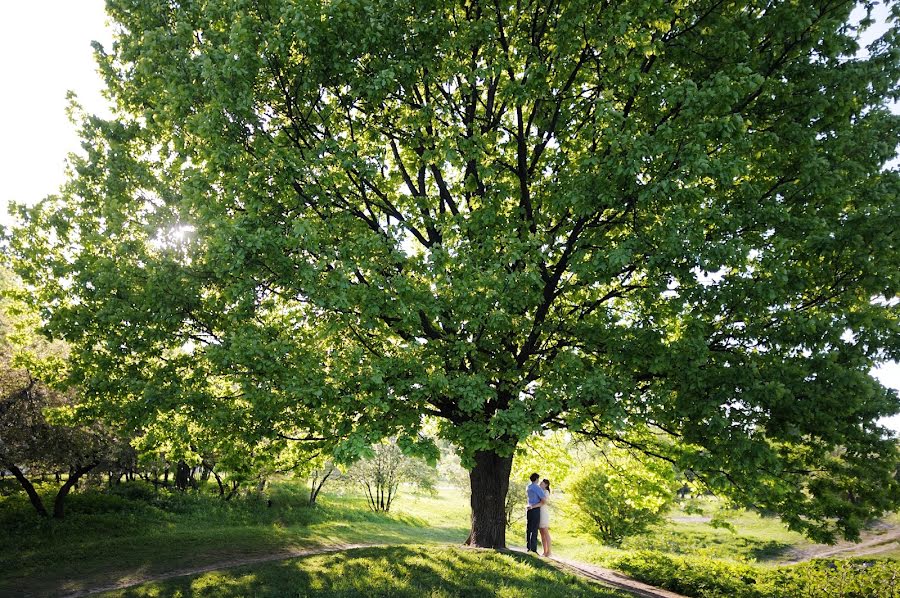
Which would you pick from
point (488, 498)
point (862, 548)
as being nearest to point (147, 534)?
point (488, 498)

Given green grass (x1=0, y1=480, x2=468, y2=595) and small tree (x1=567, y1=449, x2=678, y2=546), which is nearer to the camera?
green grass (x1=0, y1=480, x2=468, y2=595)

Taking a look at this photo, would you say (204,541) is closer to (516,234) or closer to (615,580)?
(615,580)

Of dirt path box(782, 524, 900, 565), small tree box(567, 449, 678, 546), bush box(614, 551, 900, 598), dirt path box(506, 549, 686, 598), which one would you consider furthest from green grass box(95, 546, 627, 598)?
dirt path box(782, 524, 900, 565)

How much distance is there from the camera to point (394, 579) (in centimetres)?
948

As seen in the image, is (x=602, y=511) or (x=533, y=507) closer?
(x=533, y=507)

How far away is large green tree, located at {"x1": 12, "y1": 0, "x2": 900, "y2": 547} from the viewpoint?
823cm

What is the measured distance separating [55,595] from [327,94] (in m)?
11.5

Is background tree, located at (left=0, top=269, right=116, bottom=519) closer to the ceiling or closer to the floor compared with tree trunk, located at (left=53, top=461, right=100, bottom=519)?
closer to the ceiling

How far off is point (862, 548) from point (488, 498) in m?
30.9

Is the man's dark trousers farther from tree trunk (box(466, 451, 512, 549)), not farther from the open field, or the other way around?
tree trunk (box(466, 451, 512, 549))

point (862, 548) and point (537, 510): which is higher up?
point (537, 510)

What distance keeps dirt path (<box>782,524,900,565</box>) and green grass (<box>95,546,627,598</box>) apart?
25.8 m

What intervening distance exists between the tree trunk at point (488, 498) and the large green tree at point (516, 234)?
2527mm

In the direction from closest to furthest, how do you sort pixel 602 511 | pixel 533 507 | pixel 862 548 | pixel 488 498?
pixel 488 498, pixel 533 507, pixel 602 511, pixel 862 548
